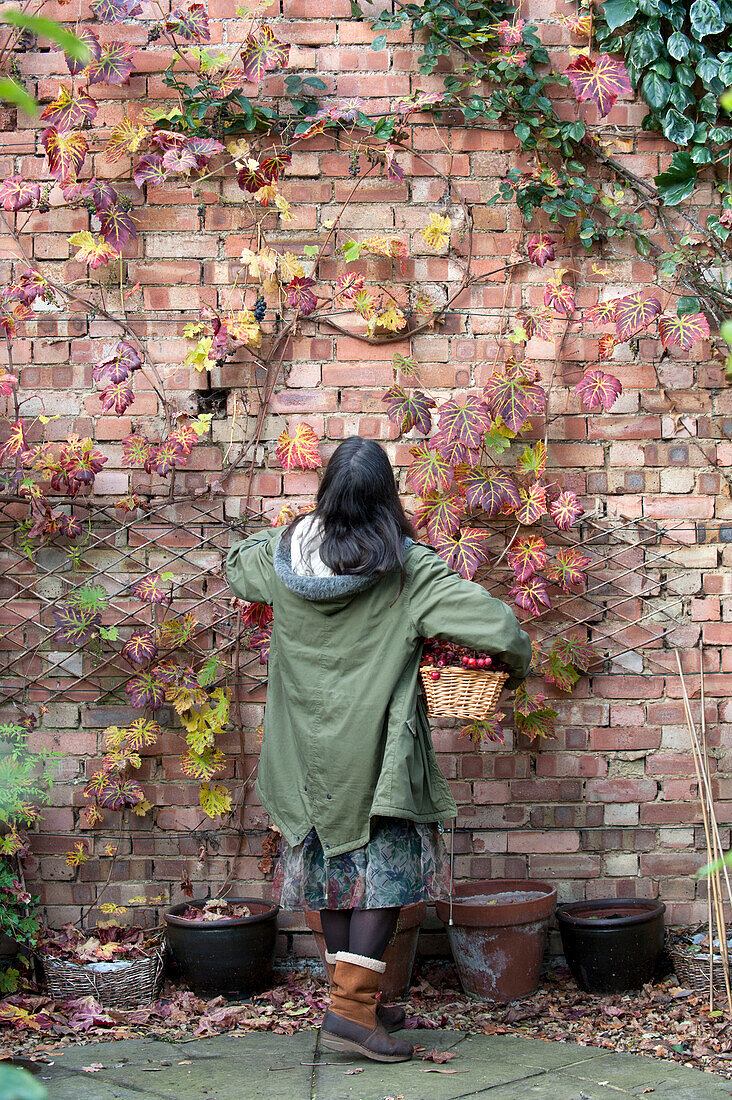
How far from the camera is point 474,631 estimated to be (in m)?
2.44

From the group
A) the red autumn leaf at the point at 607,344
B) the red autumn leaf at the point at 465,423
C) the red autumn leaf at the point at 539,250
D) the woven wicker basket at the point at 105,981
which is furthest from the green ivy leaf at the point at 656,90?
the woven wicker basket at the point at 105,981

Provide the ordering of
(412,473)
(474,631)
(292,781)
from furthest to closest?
(412,473) < (292,781) < (474,631)

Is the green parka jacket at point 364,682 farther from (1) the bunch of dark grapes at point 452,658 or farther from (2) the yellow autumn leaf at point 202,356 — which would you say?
(2) the yellow autumn leaf at point 202,356

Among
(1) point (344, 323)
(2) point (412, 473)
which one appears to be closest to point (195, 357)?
(1) point (344, 323)

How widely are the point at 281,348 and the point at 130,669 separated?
47.2 inches

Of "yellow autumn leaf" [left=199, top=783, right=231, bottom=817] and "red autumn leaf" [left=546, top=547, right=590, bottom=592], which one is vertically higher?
"red autumn leaf" [left=546, top=547, right=590, bottom=592]

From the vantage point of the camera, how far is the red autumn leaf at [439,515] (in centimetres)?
322

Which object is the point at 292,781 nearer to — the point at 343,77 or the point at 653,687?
the point at 653,687

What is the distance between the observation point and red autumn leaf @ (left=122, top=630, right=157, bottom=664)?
128 inches

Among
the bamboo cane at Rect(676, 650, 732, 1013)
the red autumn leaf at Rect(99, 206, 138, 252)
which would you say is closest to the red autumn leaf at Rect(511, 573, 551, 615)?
the bamboo cane at Rect(676, 650, 732, 1013)

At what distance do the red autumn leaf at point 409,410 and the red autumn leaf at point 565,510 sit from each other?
492mm

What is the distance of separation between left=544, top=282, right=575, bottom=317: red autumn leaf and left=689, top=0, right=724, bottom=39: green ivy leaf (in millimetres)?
964

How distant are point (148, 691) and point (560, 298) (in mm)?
1866

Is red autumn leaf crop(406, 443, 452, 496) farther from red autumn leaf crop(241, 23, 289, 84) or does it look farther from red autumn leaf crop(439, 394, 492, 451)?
red autumn leaf crop(241, 23, 289, 84)
